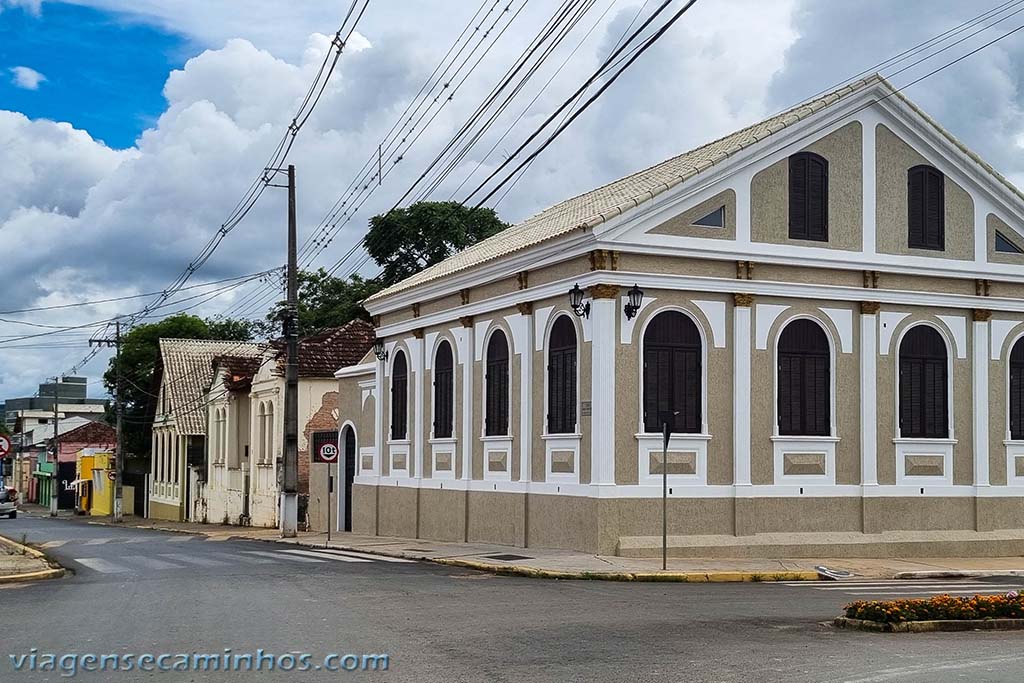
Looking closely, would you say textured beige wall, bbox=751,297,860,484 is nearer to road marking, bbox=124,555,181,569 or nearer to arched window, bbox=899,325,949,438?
arched window, bbox=899,325,949,438

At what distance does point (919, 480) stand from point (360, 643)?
17098 mm

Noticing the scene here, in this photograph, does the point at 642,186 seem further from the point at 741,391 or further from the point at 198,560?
the point at 198,560

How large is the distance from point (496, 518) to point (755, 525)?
19.0 feet

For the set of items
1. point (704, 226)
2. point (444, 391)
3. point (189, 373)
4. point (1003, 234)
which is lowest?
point (444, 391)

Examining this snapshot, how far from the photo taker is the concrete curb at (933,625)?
1379 cm

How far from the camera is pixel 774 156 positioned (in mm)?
25438

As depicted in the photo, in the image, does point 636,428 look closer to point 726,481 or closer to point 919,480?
point 726,481

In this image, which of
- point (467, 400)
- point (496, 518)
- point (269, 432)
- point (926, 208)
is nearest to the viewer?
point (926, 208)

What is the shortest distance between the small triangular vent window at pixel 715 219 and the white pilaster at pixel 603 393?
2.48 metres

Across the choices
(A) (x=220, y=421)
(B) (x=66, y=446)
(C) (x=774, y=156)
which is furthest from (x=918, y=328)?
(B) (x=66, y=446)

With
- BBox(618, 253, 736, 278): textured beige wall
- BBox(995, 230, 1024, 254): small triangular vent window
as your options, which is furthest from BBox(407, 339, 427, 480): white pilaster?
BBox(995, 230, 1024, 254): small triangular vent window

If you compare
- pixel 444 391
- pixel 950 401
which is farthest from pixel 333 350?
pixel 950 401

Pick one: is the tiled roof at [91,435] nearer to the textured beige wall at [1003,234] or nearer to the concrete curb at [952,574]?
the textured beige wall at [1003,234]

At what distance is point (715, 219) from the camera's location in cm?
2484
